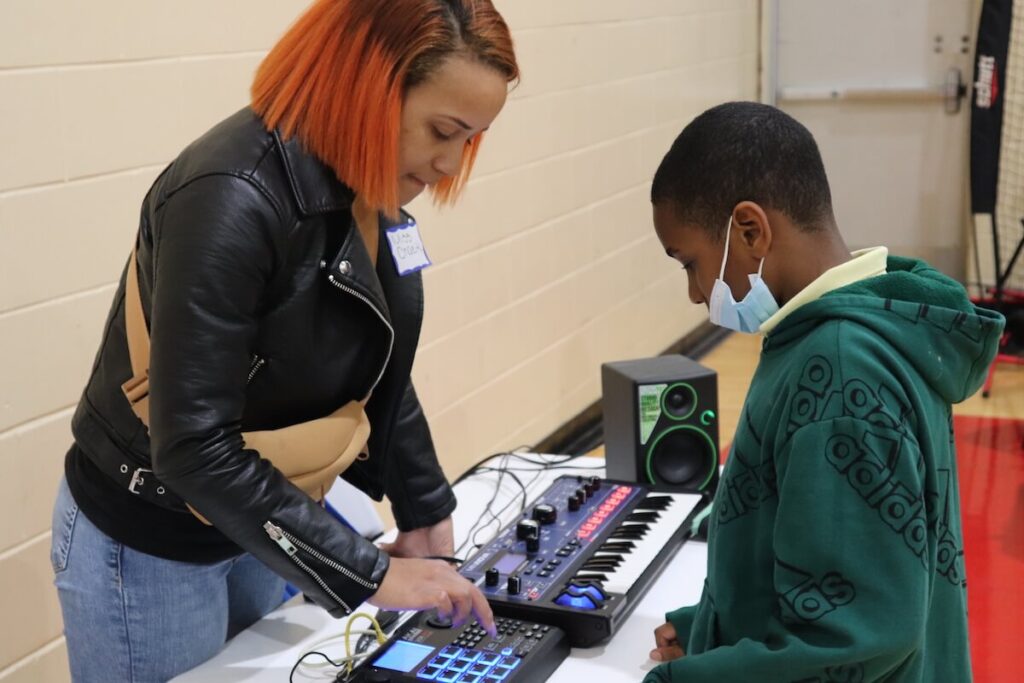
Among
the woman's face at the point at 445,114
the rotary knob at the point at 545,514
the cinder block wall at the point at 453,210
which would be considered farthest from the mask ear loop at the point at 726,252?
the cinder block wall at the point at 453,210

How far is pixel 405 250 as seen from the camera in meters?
1.64

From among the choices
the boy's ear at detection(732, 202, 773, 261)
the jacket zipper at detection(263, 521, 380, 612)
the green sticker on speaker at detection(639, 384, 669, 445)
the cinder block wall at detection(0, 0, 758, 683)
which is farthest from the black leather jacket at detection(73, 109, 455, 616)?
the green sticker on speaker at detection(639, 384, 669, 445)

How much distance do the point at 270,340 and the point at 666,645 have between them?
632 millimetres

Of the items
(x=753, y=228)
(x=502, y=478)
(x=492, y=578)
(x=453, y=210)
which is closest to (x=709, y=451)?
(x=502, y=478)

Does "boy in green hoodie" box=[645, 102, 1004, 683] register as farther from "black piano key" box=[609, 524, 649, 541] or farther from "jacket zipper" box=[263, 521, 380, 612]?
"black piano key" box=[609, 524, 649, 541]

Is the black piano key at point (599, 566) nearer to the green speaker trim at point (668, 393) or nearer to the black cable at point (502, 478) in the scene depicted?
the black cable at point (502, 478)

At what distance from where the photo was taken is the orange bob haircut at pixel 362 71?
53.4 inches

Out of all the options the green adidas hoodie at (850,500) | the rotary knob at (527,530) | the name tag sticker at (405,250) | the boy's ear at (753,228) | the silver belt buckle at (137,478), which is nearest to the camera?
the green adidas hoodie at (850,500)

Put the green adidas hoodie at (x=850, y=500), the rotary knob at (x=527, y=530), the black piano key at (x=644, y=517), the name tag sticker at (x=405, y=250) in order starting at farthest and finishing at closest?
the black piano key at (x=644, y=517)
the rotary knob at (x=527, y=530)
the name tag sticker at (x=405, y=250)
the green adidas hoodie at (x=850, y=500)

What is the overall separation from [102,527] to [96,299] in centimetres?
74

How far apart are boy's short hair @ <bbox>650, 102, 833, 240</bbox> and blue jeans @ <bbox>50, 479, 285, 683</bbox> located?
81cm

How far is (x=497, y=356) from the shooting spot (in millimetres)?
3588

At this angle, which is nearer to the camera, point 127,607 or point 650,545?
point 127,607

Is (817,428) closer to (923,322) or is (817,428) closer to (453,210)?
(923,322)
